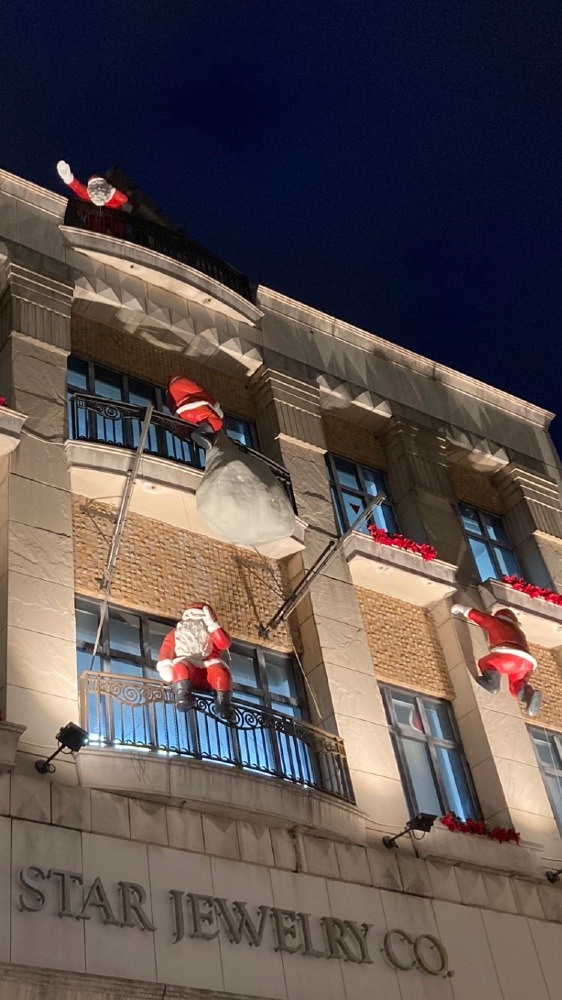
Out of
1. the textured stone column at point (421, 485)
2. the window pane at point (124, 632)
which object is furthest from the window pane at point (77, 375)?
the textured stone column at point (421, 485)

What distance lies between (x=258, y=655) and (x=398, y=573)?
9.36 feet

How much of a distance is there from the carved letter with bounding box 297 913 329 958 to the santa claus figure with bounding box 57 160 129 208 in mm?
11304

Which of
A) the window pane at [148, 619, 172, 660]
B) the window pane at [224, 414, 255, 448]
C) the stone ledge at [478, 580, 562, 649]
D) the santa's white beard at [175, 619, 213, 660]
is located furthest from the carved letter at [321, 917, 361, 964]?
the window pane at [224, 414, 255, 448]

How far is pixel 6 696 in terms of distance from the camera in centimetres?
1223

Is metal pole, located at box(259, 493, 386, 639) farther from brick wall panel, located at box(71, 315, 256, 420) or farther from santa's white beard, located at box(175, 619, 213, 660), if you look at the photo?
brick wall panel, located at box(71, 315, 256, 420)

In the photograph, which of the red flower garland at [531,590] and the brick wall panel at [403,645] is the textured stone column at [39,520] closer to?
the brick wall panel at [403,645]

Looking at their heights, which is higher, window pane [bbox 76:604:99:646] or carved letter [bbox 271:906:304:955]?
window pane [bbox 76:604:99:646]

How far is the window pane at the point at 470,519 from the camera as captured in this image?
20531 mm

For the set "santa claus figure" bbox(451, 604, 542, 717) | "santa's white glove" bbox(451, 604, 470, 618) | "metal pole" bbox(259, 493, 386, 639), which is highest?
"santa's white glove" bbox(451, 604, 470, 618)

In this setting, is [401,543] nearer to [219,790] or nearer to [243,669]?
[243,669]

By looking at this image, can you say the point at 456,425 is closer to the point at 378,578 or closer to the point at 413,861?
the point at 378,578

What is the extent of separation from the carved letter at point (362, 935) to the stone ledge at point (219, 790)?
998mm

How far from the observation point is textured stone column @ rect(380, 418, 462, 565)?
18.8 meters

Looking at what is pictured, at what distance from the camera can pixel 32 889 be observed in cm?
1085
